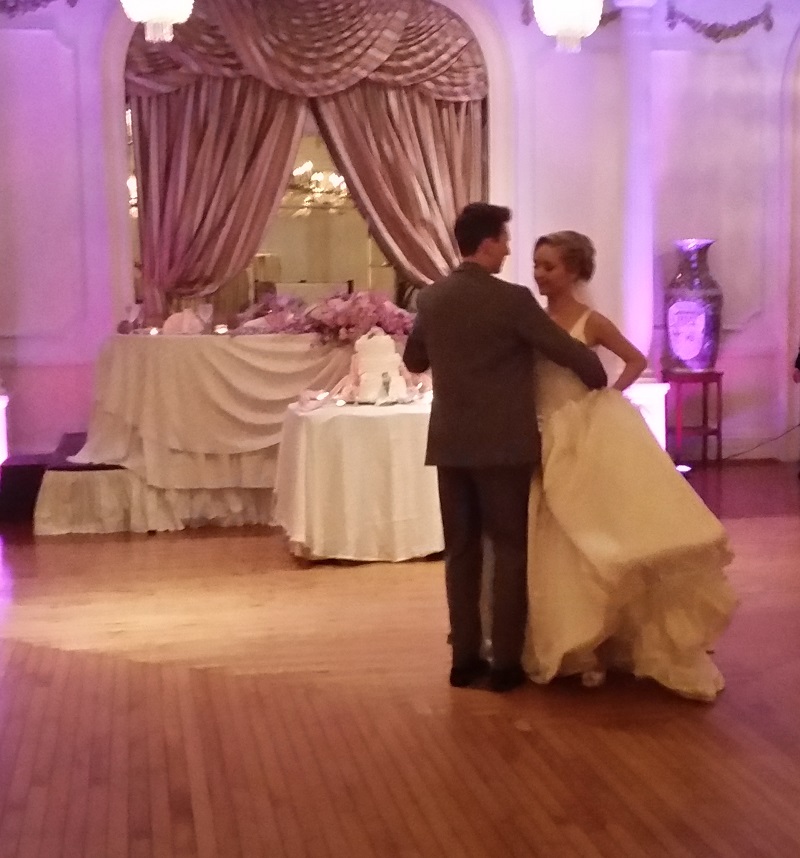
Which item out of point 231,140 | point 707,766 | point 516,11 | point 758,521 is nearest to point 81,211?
point 231,140

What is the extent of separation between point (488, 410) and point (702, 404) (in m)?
5.20

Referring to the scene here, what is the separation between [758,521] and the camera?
601 centimetres

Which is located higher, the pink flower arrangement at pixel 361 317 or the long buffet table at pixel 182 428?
the pink flower arrangement at pixel 361 317

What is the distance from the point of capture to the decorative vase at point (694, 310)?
304 inches

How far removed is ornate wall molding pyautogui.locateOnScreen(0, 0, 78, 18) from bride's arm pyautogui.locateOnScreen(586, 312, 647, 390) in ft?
17.1

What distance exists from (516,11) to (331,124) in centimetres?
153

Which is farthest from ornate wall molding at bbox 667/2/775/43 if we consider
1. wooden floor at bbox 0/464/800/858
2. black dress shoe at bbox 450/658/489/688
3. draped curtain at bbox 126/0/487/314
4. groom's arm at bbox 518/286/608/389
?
black dress shoe at bbox 450/658/489/688

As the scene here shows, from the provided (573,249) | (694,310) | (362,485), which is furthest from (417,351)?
(694,310)

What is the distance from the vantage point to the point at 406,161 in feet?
25.2

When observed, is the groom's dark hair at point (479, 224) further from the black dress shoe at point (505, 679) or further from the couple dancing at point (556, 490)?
the black dress shoe at point (505, 679)

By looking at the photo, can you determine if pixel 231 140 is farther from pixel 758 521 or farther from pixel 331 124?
pixel 758 521

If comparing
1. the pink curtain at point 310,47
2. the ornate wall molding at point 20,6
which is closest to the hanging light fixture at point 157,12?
the pink curtain at point 310,47

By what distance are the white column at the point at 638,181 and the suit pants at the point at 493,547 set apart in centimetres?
436

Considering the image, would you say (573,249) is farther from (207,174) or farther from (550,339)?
(207,174)
